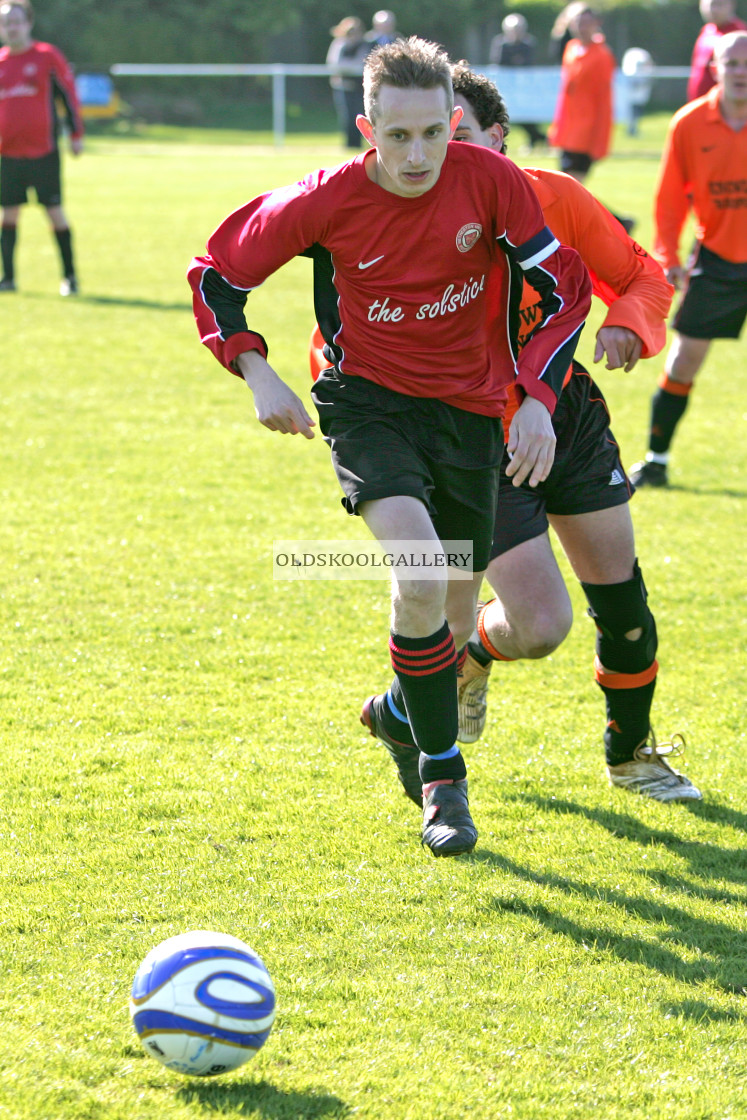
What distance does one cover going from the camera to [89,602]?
5.57m

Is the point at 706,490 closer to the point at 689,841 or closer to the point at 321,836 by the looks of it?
the point at 689,841

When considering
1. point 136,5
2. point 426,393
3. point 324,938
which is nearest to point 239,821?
point 324,938

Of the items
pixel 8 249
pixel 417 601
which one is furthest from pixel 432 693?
pixel 8 249

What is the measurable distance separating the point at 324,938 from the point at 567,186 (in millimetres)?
2205

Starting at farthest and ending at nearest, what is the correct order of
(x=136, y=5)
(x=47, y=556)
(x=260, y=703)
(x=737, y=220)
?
1. (x=136, y=5)
2. (x=737, y=220)
3. (x=47, y=556)
4. (x=260, y=703)

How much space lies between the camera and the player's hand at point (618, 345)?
3.72 metres

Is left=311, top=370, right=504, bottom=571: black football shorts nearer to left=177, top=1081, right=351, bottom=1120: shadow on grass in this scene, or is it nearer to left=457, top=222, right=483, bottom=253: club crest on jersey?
left=457, top=222, right=483, bottom=253: club crest on jersey

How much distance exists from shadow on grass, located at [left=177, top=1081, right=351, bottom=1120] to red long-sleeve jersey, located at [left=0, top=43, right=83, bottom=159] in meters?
11.3

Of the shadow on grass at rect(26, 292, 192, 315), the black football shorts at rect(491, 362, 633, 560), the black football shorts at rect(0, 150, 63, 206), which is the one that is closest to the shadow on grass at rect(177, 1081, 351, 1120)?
the black football shorts at rect(491, 362, 633, 560)

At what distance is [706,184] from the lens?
7.18 meters

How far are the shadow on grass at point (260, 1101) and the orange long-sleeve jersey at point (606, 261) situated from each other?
1.99m

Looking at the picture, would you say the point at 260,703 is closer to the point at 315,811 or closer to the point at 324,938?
the point at 315,811

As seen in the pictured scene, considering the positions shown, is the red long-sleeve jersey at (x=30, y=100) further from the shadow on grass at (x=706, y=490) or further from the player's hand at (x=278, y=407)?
the player's hand at (x=278, y=407)

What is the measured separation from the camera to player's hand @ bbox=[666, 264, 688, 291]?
23.3 ft
